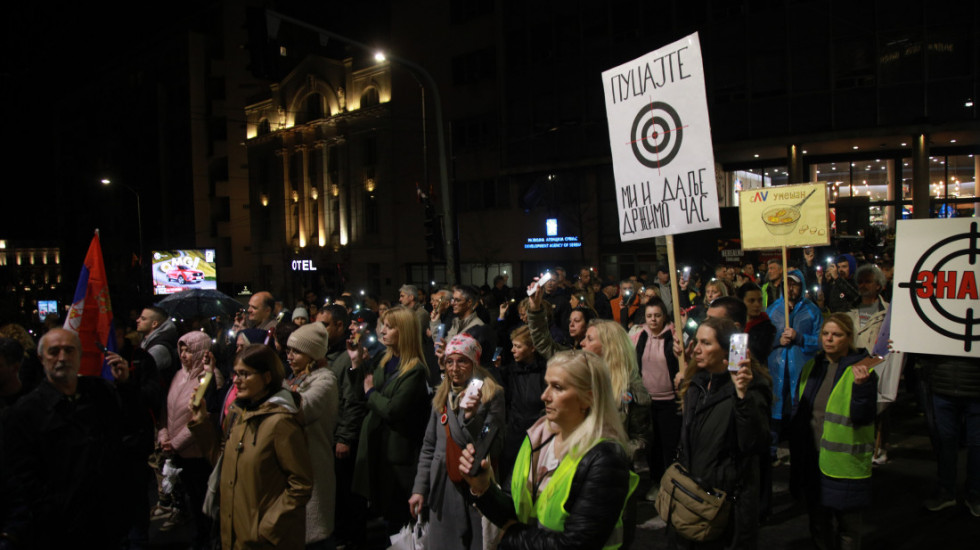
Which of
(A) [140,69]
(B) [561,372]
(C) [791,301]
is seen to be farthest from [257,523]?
(A) [140,69]

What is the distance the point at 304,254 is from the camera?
43062 mm

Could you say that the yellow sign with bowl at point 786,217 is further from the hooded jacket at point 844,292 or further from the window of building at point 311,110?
the window of building at point 311,110

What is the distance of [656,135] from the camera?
5352mm

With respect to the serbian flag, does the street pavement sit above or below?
below

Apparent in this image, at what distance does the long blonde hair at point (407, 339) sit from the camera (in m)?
5.20

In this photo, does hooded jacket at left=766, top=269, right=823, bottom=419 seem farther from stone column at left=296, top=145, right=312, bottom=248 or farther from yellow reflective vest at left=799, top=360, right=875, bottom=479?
stone column at left=296, top=145, right=312, bottom=248

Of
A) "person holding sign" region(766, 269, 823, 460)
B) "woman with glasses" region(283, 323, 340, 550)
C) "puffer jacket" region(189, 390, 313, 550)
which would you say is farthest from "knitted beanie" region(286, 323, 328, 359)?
"person holding sign" region(766, 269, 823, 460)

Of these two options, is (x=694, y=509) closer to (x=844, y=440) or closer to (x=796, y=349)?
(x=844, y=440)

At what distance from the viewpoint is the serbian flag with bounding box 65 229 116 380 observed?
17.3 ft

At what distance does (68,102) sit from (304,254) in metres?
56.8

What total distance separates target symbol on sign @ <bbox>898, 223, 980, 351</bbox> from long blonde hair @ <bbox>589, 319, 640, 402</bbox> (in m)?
2.27

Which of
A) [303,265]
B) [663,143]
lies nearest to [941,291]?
[663,143]

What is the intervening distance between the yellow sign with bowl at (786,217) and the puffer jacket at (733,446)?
11.9ft

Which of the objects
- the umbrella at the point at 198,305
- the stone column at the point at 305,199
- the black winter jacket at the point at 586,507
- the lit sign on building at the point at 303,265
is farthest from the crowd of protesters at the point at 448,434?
the stone column at the point at 305,199
